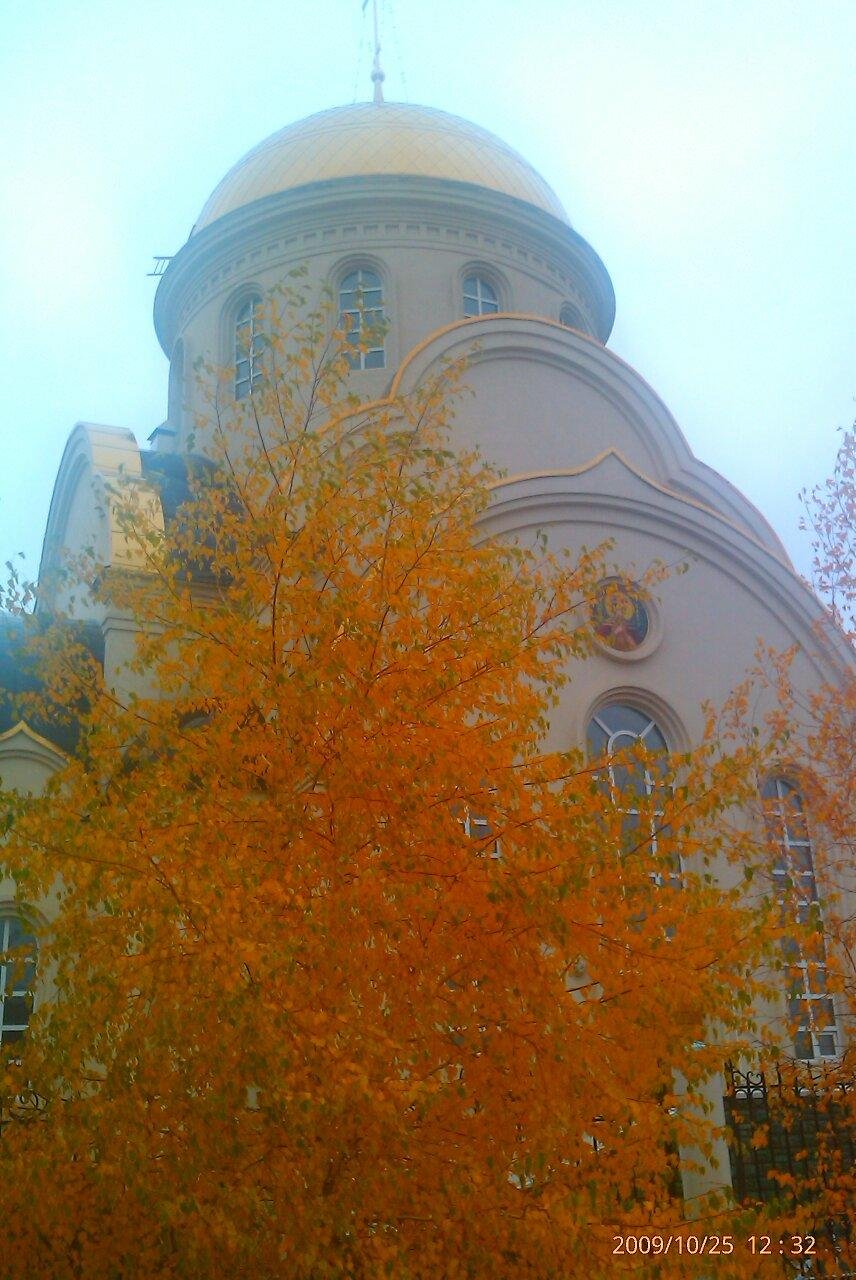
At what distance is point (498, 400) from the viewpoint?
1573cm

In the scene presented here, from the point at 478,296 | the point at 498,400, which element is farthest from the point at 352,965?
the point at 478,296

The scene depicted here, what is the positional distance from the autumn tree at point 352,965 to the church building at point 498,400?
2.73 m

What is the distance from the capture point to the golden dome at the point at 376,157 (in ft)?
64.5

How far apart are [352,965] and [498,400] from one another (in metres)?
10.7

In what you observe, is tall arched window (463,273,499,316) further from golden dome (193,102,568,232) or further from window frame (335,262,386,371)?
golden dome (193,102,568,232)

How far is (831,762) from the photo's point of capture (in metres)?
10.9

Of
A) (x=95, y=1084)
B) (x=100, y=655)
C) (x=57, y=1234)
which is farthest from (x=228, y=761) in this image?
(x=100, y=655)

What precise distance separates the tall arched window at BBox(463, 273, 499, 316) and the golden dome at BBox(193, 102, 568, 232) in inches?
57.3

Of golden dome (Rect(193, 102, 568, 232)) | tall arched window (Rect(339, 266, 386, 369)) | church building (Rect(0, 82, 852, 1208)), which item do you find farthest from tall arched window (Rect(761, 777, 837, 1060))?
golden dome (Rect(193, 102, 568, 232))

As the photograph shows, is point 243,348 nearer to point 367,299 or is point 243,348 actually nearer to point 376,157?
point 367,299
